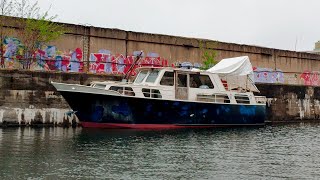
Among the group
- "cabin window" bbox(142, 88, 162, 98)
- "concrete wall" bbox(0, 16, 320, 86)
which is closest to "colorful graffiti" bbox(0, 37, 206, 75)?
"concrete wall" bbox(0, 16, 320, 86)

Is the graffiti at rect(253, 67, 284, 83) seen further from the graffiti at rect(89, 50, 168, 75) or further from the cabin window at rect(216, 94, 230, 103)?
the cabin window at rect(216, 94, 230, 103)

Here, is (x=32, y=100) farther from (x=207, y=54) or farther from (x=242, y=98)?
(x=207, y=54)

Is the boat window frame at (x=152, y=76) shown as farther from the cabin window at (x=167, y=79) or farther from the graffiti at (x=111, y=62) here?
the graffiti at (x=111, y=62)

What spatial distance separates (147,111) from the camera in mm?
26422

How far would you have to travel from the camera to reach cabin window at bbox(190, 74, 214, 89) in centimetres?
2801

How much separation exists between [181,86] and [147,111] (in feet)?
8.91

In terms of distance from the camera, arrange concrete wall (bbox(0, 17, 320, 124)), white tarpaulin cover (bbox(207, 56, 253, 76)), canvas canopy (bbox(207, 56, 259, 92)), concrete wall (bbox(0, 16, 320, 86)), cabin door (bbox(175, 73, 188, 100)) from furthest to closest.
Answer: concrete wall (bbox(0, 16, 320, 86)), canvas canopy (bbox(207, 56, 259, 92)), white tarpaulin cover (bbox(207, 56, 253, 76)), cabin door (bbox(175, 73, 188, 100)), concrete wall (bbox(0, 17, 320, 124))

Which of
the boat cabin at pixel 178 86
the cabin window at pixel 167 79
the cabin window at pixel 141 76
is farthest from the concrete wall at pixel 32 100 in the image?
the cabin window at pixel 167 79

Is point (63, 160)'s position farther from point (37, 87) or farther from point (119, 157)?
point (37, 87)

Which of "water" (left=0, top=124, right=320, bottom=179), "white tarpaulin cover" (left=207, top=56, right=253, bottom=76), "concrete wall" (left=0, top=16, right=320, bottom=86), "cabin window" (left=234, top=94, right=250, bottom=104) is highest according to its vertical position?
"concrete wall" (left=0, top=16, right=320, bottom=86)

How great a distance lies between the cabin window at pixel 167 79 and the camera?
27.0 metres

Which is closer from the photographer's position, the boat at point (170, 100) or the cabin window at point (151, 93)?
the boat at point (170, 100)

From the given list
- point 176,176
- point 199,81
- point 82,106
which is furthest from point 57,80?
point 176,176

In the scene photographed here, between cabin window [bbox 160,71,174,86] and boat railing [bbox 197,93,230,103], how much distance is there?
78.4 inches
